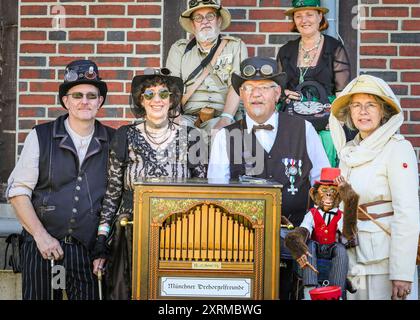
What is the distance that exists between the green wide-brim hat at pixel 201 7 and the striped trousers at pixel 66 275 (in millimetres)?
1634

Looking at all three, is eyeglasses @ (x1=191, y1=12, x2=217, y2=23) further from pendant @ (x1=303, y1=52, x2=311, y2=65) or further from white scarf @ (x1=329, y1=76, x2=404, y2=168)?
white scarf @ (x1=329, y1=76, x2=404, y2=168)

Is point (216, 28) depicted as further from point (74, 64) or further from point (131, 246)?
point (131, 246)

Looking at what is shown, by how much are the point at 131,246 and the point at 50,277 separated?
522 mm

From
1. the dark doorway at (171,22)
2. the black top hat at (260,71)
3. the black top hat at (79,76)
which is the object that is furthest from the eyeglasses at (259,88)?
the dark doorway at (171,22)

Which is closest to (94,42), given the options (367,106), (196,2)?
(196,2)

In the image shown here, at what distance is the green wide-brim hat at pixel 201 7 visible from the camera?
565 cm

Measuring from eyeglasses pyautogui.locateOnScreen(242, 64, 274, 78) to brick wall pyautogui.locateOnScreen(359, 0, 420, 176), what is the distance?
151 centimetres

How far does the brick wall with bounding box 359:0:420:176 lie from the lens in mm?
6309

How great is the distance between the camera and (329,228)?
14.6 ft

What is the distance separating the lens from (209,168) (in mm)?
4988

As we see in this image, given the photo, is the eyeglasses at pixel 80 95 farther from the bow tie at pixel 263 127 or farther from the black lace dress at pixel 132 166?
the bow tie at pixel 263 127

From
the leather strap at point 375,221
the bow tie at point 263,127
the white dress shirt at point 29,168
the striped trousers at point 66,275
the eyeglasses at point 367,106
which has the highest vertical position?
the eyeglasses at point 367,106

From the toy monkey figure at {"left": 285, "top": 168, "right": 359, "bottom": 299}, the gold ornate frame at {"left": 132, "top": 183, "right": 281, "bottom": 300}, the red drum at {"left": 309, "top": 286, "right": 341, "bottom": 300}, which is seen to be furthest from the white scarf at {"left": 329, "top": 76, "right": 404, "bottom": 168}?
the red drum at {"left": 309, "top": 286, "right": 341, "bottom": 300}
